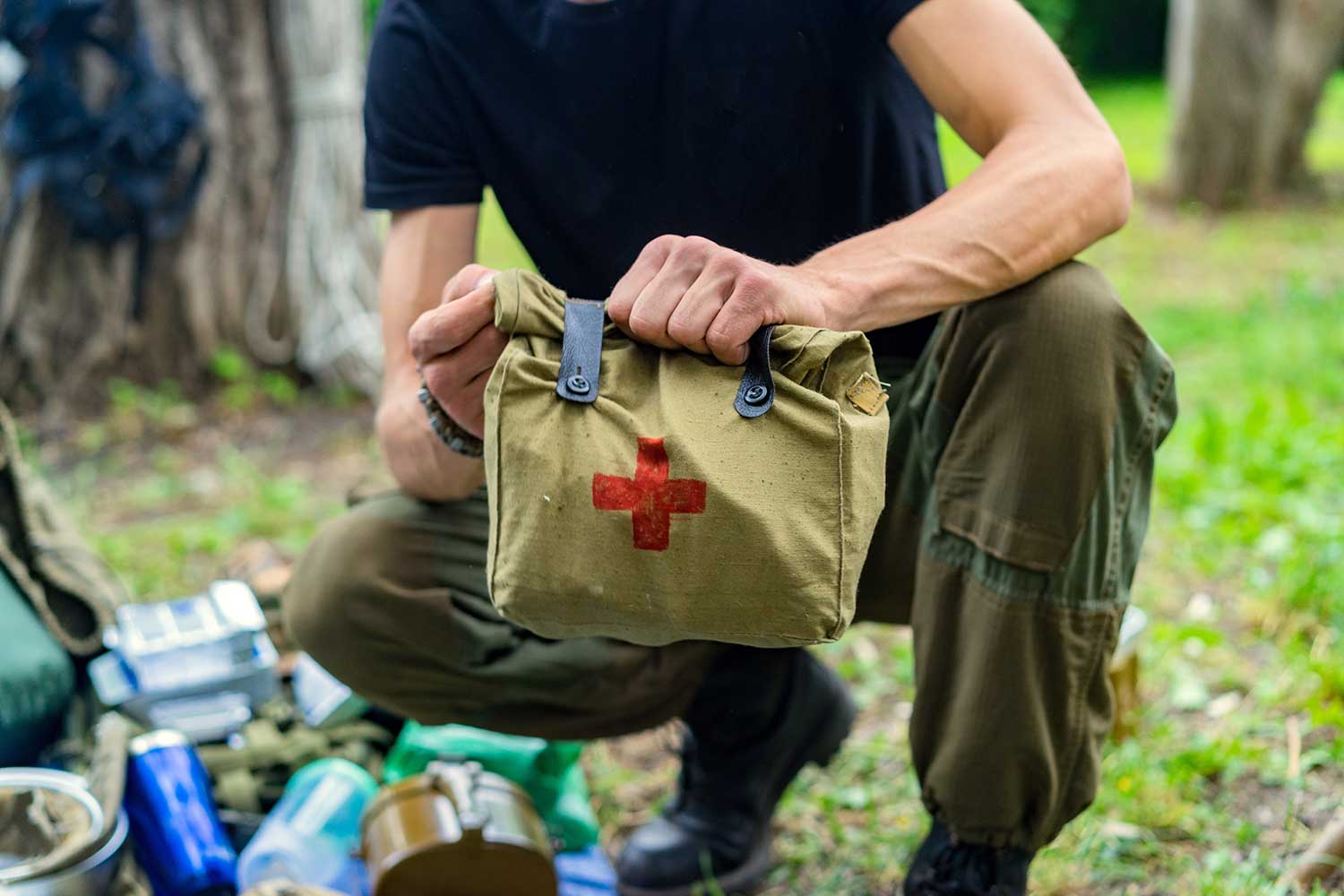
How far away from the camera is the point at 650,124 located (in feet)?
6.13

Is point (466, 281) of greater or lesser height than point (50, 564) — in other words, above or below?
above

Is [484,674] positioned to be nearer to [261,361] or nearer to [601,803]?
[601,803]

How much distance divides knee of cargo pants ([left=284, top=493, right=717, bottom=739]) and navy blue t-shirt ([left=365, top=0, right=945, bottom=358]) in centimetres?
44

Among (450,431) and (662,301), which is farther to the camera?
(450,431)

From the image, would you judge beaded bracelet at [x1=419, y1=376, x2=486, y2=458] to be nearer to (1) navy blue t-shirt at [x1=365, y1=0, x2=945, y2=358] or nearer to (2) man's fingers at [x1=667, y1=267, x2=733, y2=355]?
(2) man's fingers at [x1=667, y1=267, x2=733, y2=355]

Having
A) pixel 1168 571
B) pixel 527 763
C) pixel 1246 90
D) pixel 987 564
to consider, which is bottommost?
pixel 1168 571

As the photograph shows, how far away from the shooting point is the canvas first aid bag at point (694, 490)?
1.28m

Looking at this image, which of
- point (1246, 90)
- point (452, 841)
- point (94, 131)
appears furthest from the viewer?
point (1246, 90)

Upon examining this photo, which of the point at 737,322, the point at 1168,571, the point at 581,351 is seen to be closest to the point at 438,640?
the point at 581,351

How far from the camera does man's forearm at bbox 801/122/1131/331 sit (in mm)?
1565

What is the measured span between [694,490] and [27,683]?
1.42m

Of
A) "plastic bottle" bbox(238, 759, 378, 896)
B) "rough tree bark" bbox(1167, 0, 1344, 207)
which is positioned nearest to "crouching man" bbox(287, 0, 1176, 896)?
"plastic bottle" bbox(238, 759, 378, 896)

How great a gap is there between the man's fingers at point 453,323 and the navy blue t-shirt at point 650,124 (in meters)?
0.50

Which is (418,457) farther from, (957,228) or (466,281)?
(957,228)
